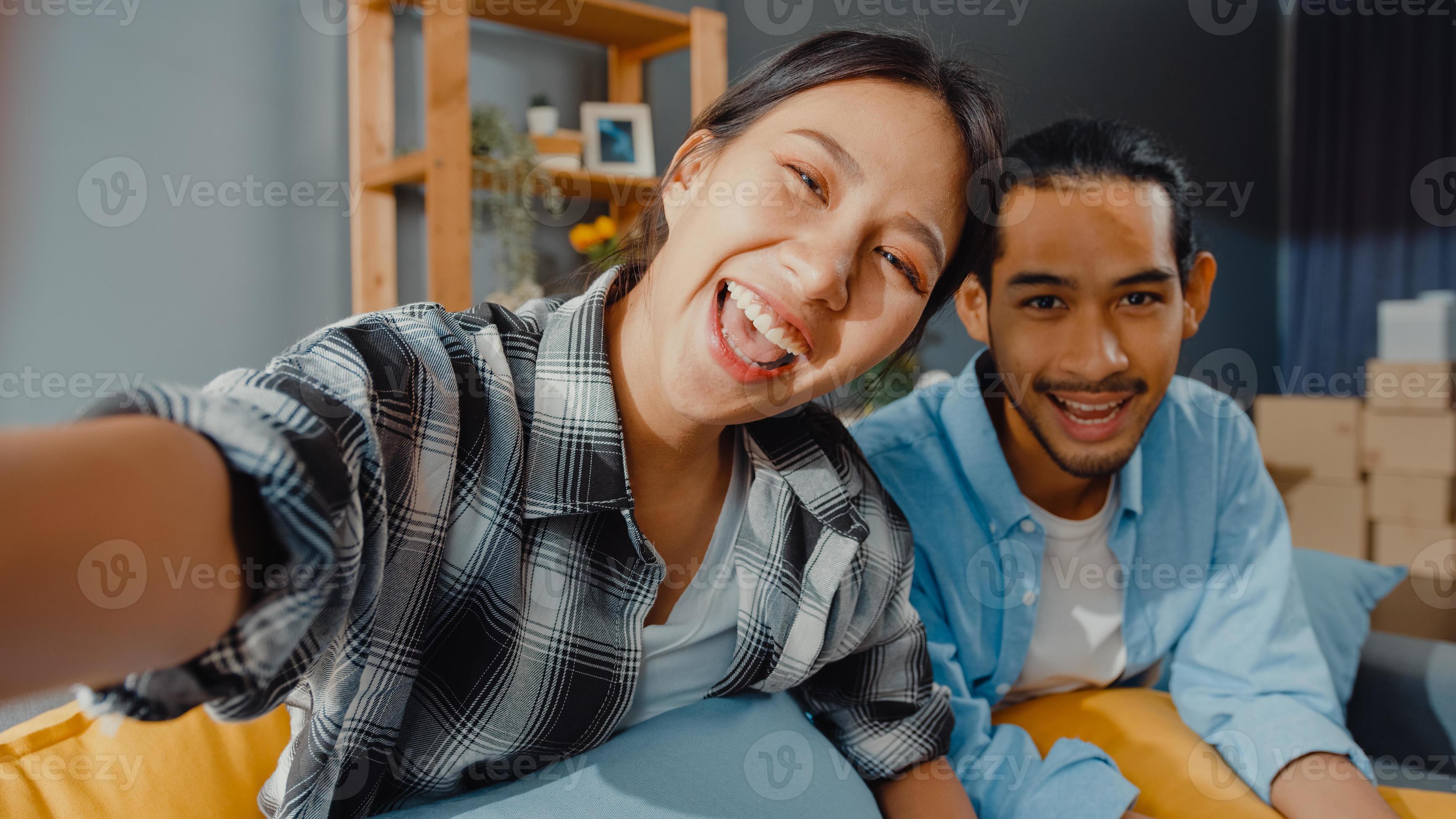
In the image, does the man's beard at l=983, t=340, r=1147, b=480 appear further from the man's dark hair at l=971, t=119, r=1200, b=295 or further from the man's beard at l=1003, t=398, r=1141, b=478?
the man's dark hair at l=971, t=119, r=1200, b=295

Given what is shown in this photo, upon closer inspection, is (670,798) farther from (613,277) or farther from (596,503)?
(613,277)

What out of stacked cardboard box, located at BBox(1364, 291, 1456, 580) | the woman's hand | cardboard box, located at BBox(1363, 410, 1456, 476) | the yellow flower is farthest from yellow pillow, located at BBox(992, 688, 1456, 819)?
cardboard box, located at BBox(1363, 410, 1456, 476)

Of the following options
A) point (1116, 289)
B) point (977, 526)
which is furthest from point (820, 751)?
point (1116, 289)

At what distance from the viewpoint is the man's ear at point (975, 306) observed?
1.29 metres

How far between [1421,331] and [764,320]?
11.9 feet

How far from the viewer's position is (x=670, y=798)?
0.82 meters

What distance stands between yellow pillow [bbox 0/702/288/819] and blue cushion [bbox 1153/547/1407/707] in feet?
3.84

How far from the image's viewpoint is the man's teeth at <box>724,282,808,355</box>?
795 mm

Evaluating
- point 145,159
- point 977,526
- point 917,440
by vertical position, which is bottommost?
point 977,526

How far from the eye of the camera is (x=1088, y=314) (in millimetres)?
1204

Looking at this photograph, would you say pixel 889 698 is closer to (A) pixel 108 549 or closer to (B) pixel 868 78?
(B) pixel 868 78

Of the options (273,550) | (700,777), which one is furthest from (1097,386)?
(273,550)

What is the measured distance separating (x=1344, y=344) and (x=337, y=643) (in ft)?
17.4

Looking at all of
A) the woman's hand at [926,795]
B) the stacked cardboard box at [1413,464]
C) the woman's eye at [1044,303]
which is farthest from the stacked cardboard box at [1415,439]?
the woman's hand at [926,795]
